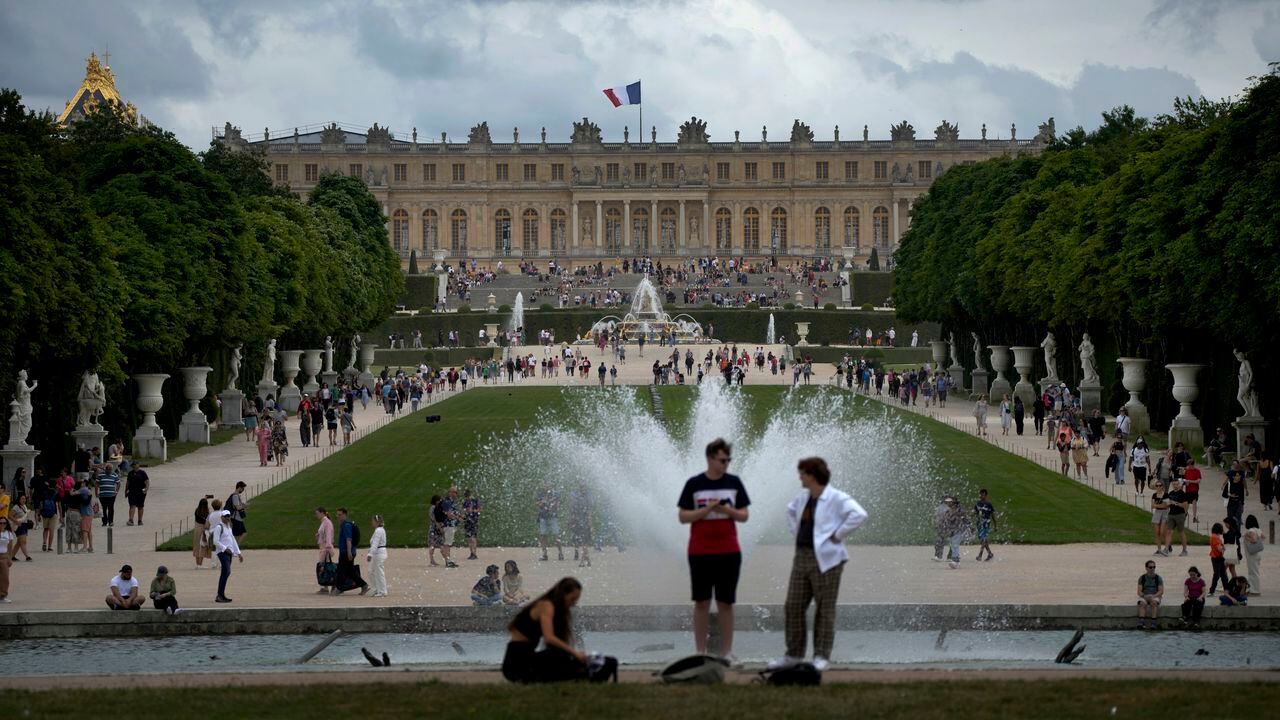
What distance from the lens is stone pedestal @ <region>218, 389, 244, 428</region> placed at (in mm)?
56531

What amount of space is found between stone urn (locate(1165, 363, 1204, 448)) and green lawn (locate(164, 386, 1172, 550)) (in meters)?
3.94

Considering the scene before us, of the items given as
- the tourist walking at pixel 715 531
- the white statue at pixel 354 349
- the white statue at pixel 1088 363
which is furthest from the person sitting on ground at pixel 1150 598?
the white statue at pixel 354 349

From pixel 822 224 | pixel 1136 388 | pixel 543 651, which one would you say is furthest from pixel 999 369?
pixel 822 224

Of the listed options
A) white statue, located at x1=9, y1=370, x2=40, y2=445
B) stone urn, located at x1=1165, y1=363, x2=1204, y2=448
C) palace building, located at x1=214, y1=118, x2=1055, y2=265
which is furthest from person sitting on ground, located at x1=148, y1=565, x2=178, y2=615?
palace building, located at x1=214, y1=118, x2=1055, y2=265

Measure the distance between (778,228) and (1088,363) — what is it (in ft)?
318

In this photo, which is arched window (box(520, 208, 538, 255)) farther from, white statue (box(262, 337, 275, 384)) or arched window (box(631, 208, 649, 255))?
white statue (box(262, 337, 275, 384))

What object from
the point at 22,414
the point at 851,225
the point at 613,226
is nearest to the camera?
the point at 22,414

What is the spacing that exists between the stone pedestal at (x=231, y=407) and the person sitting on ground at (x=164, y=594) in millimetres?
34916

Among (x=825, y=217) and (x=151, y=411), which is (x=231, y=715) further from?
(x=825, y=217)

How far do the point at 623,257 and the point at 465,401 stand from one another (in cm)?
8228

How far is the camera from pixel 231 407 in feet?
186

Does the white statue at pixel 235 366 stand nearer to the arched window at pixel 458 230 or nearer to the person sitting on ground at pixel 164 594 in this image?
the person sitting on ground at pixel 164 594

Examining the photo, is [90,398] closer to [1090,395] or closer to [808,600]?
[1090,395]

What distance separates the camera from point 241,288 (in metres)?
52.8
